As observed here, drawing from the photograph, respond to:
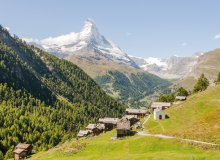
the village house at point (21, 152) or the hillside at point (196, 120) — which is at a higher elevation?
the hillside at point (196, 120)

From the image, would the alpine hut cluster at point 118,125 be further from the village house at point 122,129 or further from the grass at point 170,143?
the grass at point 170,143

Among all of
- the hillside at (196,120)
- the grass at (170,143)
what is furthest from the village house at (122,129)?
the hillside at (196,120)

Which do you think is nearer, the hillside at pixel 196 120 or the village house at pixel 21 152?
the hillside at pixel 196 120

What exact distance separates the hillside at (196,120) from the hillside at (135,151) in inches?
331

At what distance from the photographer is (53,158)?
10544 cm

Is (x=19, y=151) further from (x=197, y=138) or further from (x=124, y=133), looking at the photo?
(x=197, y=138)

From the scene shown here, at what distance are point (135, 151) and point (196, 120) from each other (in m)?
37.9

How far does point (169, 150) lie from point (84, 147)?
2887cm

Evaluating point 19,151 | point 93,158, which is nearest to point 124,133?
point 93,158

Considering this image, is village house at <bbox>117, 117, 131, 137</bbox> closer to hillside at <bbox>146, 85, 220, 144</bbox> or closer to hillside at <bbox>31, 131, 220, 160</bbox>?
hillside at <bbox>31, 131, 220, 160</bbox>

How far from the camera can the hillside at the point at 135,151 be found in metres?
84.4

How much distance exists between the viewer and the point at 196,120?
409 feet

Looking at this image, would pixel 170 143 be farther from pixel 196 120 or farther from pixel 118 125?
pixel 196 120

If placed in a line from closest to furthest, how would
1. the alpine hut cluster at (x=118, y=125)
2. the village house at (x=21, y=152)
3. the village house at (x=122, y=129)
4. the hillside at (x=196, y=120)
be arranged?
1. the hillside at (x=196, y=120)
2. the village house at (x=122, y=129)
3. the alpine hut cluster at (x=118, y=125)
4. the village house at (x=21, y=152)
